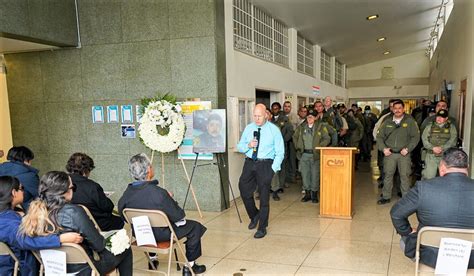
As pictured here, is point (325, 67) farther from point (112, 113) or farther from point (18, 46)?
point (18, 46)

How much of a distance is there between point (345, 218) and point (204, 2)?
3593mm

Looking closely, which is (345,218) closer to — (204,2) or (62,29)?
(204,2)

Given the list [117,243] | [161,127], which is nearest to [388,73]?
[161,127]

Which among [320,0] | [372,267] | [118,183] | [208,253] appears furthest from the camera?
[320,0]

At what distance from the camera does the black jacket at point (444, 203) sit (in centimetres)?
224

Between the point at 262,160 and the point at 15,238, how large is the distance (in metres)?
2.68

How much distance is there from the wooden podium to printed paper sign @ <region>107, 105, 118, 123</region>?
3195 mm

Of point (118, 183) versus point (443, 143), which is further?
point (118, 183)

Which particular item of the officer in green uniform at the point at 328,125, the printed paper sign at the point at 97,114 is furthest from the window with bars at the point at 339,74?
the printed paper sign at the point at 97,114

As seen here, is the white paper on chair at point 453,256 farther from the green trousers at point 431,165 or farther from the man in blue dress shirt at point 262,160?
the green trousers at point 431,165

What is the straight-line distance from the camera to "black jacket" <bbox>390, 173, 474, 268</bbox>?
7.34 ft

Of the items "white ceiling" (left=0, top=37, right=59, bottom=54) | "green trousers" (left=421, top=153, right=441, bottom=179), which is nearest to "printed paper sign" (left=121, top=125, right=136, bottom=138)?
"white ceiling" (left=0, top=37, right=59, bottom=54)

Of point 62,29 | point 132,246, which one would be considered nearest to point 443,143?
point 132,246

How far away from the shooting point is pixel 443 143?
16.6 feet
